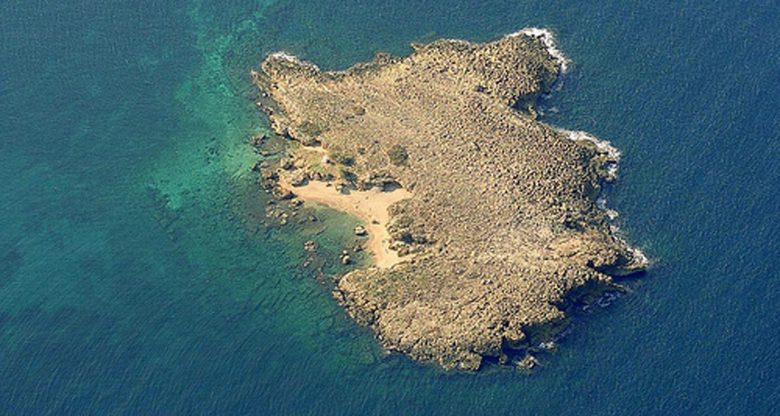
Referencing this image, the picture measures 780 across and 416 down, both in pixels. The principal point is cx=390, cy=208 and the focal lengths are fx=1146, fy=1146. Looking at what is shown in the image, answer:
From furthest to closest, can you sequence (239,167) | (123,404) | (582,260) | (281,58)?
(281,58) < (239,167) < (582,260) < (123,404)

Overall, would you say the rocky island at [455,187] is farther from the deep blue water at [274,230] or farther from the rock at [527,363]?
the deep blue water at [274,230]

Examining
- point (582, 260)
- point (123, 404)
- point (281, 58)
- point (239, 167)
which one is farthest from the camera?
point (281, 58)

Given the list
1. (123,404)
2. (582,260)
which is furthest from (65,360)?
(582,260)

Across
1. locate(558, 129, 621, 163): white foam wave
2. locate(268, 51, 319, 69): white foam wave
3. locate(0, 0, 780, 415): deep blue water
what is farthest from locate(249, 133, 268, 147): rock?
locate(558, 129, 621, 163): white foam wave

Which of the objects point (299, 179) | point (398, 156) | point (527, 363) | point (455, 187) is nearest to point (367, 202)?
point (398, 156)

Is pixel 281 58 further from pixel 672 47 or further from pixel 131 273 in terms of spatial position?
pixel 672 47

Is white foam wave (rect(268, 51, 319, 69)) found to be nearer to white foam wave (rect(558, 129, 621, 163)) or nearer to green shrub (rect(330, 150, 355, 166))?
green shrub (rect(330, 150, 355, 166))

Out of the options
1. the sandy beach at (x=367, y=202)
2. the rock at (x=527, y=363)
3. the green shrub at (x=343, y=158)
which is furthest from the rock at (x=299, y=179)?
the rock at (x=527, y=363)
